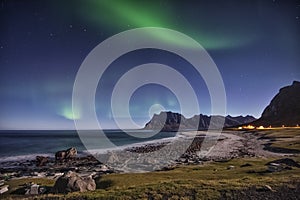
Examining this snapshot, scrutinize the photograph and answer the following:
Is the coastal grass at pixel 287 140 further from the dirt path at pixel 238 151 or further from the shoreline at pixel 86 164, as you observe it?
the shoreline at pixel 86 164

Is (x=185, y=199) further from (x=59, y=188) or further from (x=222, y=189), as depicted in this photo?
(x=59, y=188)

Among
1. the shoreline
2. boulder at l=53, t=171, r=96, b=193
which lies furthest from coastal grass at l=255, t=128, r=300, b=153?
boulder at l=53, t=171, r=96, b=193

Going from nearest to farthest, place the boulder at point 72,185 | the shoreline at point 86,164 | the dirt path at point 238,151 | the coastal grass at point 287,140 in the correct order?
the boulder at point 72,185 < the shoreline at point 86,164 < the dirt path at point 238,151 < the coastal grass at point 287,140

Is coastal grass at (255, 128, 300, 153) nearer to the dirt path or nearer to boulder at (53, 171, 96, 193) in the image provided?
the dirt path

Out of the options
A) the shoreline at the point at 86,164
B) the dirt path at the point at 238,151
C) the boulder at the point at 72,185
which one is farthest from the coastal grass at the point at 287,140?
the boulder at the point at 72,185

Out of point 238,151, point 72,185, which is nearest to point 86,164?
point 72,185

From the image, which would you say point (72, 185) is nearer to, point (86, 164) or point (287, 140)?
point (86, 164)

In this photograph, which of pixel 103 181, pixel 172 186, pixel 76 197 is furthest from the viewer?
pixel 103 181

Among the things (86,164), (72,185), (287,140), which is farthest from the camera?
(287,140)

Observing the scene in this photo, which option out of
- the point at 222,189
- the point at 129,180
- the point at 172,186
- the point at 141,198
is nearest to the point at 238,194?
the point at 222,189

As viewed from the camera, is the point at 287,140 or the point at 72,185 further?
the point at 287,140

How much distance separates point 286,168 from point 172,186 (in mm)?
14818

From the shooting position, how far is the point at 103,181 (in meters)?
27.2

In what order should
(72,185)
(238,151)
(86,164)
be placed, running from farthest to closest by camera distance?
(238,151), (86,164), (72,185)
